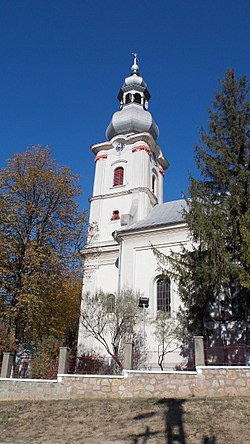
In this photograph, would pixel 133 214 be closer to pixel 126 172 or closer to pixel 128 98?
pixel 126 172

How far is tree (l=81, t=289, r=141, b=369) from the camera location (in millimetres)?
19531

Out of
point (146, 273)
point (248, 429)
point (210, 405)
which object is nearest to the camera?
point (248, 429)

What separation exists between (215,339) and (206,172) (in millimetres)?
8026

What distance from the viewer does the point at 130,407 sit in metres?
10.0

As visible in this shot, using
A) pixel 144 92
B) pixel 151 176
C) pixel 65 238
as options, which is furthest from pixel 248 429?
pixel 144 92

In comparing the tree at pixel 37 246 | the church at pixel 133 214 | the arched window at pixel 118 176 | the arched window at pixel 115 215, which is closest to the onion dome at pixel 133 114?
the church at pixel 133 214


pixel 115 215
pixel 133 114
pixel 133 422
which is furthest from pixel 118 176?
pixel 133 422

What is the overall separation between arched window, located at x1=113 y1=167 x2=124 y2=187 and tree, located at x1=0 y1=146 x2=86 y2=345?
12107 millimetres

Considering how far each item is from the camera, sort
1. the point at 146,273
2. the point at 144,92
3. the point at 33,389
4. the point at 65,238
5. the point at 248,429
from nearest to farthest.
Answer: the point at 248,429, the point at 33,389, the point at 65,238, the point at 146,273, the point at 144,92

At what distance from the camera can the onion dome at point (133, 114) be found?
33.5m

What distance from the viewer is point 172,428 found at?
8.02m

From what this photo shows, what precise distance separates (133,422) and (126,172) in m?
23.7

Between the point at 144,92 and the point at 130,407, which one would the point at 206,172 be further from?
the point at 144,92

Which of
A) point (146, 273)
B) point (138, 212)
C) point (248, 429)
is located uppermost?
point (138, 212)
